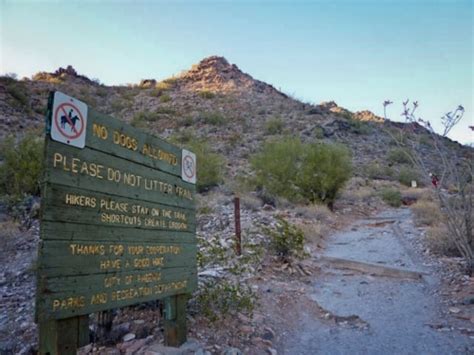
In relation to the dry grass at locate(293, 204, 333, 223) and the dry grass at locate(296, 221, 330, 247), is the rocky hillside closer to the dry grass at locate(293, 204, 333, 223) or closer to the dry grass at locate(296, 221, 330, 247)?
the dry grass at locate(293, 204, 333, 223)

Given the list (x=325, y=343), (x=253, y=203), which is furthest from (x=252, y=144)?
(x=325, y=343)

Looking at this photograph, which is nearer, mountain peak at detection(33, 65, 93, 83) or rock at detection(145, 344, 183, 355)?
rock at detection(145, 344, 183, 355)

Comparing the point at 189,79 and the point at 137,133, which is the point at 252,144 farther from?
the point at 137,133

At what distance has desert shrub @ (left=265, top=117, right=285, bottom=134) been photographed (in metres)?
27.8

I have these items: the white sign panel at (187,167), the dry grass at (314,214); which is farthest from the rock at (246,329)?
the dry grass at (314,214)

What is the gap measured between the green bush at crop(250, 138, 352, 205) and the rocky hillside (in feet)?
14.3

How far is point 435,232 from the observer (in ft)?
27.3

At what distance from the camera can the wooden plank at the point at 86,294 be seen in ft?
7.70

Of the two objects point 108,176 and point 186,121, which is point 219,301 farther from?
point 186,121

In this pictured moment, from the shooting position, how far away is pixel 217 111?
30.3m

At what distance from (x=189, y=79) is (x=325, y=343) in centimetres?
3655

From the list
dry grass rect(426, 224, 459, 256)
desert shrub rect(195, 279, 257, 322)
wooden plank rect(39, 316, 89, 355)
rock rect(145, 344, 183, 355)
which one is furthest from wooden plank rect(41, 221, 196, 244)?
dry grass rect(426, 224, 459, 256)

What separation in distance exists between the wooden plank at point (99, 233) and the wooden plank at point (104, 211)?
0.03 metres

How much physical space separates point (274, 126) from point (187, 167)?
24.4 metres
